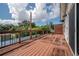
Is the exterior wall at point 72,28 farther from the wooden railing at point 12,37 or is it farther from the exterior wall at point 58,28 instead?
the wooden railing at point 12,37

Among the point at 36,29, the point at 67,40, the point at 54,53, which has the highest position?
the point at 36,29

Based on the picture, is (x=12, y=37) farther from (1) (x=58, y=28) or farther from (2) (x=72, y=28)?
(2) (x=72, y=28)

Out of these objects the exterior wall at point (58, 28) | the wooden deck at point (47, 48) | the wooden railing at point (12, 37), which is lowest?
the wooden deck at point (47, 48)

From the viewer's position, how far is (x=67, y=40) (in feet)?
9.98

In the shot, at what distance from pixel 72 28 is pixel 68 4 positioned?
39 centimetres

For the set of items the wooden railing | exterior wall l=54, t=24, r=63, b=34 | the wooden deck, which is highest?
exterior wall l=54, t=24, r=63, b=34

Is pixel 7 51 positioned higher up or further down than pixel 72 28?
further down

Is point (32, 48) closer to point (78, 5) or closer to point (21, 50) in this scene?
point (21, 50)

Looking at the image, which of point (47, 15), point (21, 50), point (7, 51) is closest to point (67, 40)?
point (47, 15)

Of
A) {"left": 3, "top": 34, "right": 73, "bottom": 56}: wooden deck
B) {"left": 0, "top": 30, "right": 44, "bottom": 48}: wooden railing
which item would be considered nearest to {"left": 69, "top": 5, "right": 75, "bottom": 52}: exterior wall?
{"left": 3, "top": 34, "right": 73, "bottom": 56}: wooden deck

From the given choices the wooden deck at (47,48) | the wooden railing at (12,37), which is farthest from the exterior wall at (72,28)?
the wooden railing at (12,37)

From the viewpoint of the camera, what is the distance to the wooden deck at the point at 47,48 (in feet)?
9.73

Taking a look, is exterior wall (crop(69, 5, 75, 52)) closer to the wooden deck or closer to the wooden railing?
the wooden deck

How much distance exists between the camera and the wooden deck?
297cm
